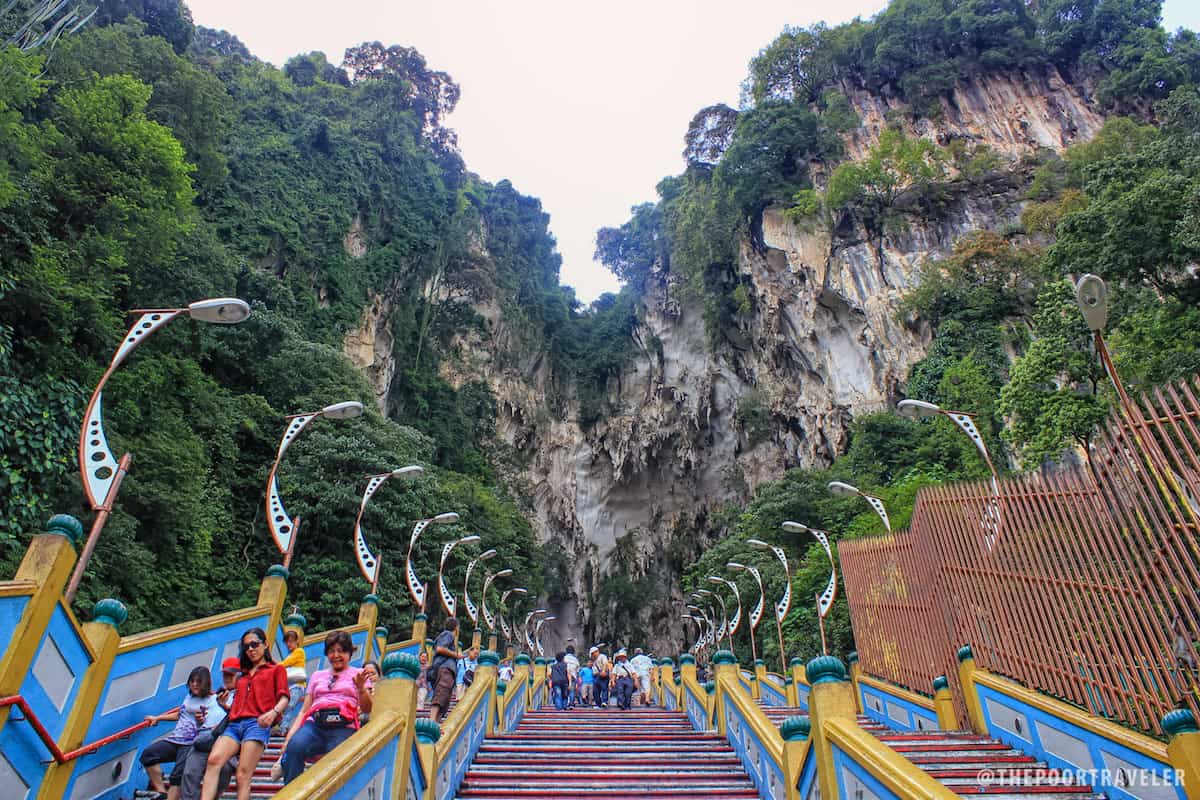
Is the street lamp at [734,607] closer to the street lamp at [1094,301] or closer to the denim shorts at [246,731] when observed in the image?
the street lamp at [1094,301]

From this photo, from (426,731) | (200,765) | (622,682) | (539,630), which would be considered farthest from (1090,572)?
(539,630)

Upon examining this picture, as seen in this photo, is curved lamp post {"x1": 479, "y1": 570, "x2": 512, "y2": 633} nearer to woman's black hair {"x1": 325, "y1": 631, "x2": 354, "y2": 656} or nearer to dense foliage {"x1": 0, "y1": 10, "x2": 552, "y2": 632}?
dense foliage {"x1": 0, "y1": 10, "x2": 552, "y2": 632}

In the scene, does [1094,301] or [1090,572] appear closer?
[1094,301]

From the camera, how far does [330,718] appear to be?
11.7ft

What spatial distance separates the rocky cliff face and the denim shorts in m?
23.0

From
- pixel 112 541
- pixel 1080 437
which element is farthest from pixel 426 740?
pixel 1080 437

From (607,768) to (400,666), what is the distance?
7.63ft

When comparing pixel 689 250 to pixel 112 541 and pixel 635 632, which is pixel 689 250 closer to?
pixel 635 632

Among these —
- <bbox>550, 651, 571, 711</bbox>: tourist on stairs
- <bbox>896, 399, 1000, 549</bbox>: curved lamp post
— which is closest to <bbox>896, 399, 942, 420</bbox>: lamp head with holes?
<bbox>896, 399, 1000, 549</bbox>: curved lamp post

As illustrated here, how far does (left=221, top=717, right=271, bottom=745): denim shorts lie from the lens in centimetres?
340

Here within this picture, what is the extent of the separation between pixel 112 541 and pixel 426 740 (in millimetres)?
9819

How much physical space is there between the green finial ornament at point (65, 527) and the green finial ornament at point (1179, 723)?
586 cm

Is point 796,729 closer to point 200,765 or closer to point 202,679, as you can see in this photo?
point 200,765

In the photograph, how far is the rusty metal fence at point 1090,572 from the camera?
399 centimetres
